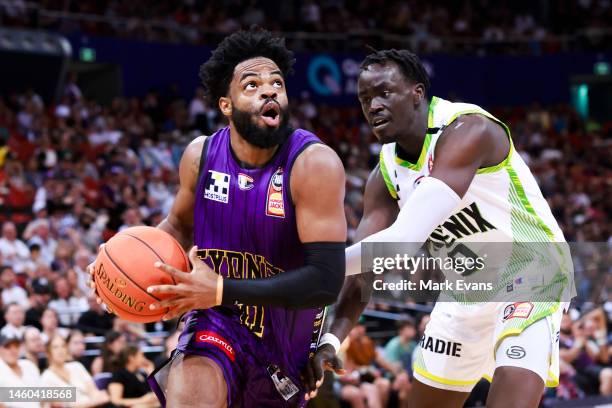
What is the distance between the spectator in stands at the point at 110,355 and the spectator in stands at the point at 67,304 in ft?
7.01

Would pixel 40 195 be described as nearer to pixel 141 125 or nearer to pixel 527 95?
pixel 141 125

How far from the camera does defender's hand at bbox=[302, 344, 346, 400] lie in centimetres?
445

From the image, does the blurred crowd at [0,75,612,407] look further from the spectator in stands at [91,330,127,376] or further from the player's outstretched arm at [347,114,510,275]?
the player's outstretched arm at [347,114,510,275]

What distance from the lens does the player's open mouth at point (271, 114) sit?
13.9 feet

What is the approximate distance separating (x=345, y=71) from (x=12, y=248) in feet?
42.7

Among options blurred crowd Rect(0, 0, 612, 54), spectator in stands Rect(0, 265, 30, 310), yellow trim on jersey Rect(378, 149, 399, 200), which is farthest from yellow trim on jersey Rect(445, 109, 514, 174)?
blurred crowd Rect(0, 0, 612, 54)

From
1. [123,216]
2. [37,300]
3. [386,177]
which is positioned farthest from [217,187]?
[123,216]

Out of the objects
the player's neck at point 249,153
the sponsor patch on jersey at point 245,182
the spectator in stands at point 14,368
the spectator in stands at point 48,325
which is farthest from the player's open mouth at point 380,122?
the spectator in stands at point 48,325

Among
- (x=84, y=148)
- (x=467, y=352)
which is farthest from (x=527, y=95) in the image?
(x=467, y=352)

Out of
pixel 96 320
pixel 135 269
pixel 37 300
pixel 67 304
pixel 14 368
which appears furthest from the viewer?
pixel 67 304

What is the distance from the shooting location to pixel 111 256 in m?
3.98

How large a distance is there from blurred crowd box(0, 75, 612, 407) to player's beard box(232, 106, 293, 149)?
4199mm

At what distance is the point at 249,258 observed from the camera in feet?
14.1

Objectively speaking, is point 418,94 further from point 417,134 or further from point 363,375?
point 363,375
